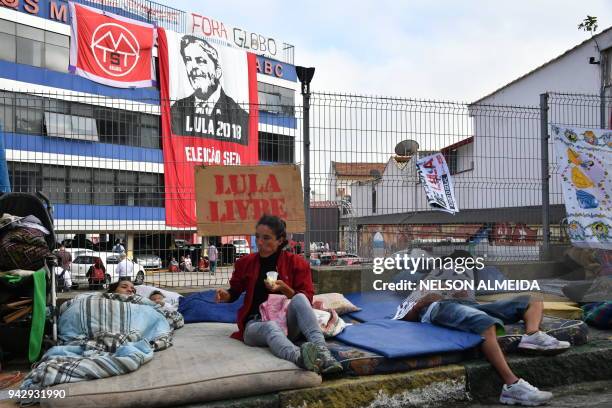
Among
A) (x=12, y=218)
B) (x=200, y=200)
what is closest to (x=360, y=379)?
(x=12, y=218)

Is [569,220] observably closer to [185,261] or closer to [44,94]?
[185,261]

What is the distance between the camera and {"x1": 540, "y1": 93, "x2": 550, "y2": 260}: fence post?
7828mm

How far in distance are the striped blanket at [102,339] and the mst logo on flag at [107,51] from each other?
54.1 ft

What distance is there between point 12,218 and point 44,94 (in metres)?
2.53

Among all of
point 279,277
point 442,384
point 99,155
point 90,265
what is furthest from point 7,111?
point 442,384

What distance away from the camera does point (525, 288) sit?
7164 millimetres

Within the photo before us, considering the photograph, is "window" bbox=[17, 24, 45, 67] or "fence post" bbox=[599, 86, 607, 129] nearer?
"fence post" bbox=[599, 86, 607, 129]

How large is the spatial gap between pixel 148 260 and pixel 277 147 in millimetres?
2286

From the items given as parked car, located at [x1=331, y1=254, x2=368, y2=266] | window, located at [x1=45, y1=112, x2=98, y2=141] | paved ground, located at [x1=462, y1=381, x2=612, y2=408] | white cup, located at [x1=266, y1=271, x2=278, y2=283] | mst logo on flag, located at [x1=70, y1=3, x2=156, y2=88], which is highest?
mst logo on flag, located at [x1=70, y1=3, x2=156, y2=88]

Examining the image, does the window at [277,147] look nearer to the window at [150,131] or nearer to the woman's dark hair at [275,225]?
the window at [150,131]

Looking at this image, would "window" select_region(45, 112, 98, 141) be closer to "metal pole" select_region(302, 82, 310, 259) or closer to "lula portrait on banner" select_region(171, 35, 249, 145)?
"lula portrait on banner" select_region(171, 35, 249, 145)

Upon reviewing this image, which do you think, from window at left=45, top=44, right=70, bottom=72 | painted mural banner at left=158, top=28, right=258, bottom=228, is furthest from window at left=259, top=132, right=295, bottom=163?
window at left=45, top=44, right=70, bottom=72

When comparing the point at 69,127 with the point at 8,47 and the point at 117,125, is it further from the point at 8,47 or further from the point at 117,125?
the point at 8,47

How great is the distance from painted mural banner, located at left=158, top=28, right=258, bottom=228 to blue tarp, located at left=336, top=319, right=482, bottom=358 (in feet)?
9.45
